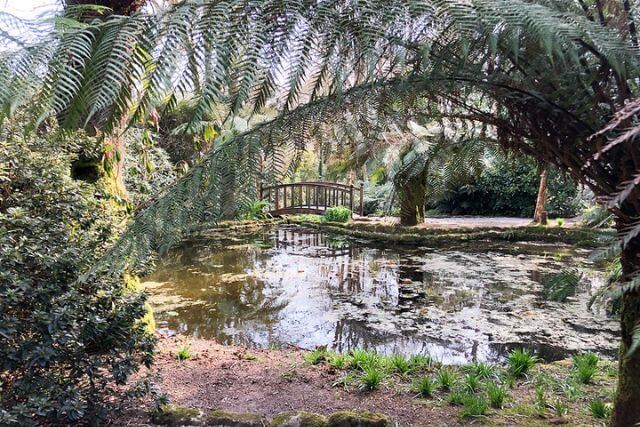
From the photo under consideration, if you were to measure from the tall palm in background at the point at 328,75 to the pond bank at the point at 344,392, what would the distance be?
107cm

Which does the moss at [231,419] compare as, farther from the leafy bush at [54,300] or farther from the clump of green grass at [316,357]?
the clump of green grass at [316,357]

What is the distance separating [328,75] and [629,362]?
131cm

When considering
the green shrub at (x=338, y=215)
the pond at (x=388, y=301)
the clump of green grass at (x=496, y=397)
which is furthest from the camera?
the green shrub at (x=338, y=215)

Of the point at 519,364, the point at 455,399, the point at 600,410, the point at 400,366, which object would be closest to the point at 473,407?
the point at 455,399

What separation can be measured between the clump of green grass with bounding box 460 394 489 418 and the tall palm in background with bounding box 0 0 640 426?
980 millimetres

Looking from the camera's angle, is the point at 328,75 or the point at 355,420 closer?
the point at 328,75

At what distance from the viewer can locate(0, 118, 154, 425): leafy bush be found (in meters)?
1.88

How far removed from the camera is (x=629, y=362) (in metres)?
1.42

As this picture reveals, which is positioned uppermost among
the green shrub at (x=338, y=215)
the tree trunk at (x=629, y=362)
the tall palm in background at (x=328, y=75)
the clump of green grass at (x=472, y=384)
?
the tall palm in background at (x=328, y=75)

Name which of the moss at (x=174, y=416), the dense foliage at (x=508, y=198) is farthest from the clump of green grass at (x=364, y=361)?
the dense foliage at (x=508, y=198)

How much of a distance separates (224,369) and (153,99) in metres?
2.73

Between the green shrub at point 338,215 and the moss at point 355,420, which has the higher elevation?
the green shrub at point 338,215

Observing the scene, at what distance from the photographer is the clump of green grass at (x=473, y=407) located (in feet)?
7.80

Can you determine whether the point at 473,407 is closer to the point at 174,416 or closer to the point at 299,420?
the point at 299,420
